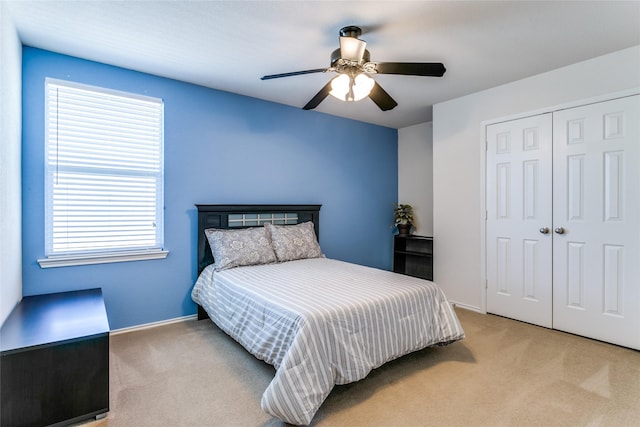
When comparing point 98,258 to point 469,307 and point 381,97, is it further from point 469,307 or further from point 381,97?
point 469,307

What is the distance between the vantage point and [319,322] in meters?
1.87

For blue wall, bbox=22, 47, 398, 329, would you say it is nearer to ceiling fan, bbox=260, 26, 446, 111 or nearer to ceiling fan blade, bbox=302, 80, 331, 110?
ceiling fan blade, bbox=302, 80, 331, 110

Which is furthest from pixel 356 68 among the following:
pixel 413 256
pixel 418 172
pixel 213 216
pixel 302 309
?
pixel 413 256

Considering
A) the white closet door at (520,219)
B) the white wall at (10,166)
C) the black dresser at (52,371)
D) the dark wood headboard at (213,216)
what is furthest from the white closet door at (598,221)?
the white wall at (10,166)

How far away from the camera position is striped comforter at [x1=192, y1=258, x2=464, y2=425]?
5.77 feet

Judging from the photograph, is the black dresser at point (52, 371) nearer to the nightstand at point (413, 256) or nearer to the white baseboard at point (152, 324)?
the white baseboard at point (152, 324)

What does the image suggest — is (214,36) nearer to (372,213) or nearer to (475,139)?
(475,139)

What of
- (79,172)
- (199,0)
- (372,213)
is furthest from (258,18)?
(372,213)

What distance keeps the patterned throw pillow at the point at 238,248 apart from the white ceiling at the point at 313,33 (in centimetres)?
158

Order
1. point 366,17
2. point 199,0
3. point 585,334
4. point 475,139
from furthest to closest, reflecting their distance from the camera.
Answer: point 475,139, point 585,334, point 366,17, point 199,0

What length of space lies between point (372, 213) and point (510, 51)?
112 inches

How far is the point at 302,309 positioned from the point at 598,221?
276cm

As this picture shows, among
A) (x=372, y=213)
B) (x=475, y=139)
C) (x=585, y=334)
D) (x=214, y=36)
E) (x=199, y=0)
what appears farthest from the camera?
(x=372, y=213)

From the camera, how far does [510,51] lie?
2.67 m
